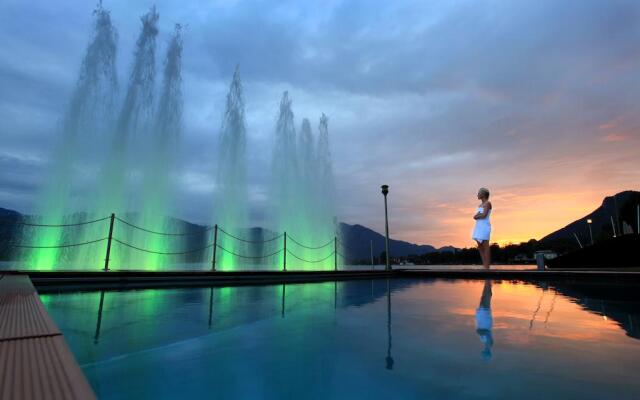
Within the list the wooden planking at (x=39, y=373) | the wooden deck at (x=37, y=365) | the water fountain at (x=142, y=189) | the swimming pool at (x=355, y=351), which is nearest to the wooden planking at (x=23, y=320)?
the wooden deck at (x=37, y=365)

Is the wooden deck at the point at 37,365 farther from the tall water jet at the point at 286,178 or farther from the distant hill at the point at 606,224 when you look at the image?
the distant hill at the point at 606,224

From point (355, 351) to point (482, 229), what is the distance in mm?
8797

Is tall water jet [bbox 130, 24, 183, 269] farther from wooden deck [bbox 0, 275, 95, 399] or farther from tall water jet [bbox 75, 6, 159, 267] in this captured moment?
wooden deck [bbox 0, 275, 95, 399]

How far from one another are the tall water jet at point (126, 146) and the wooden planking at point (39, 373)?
11.0 meters

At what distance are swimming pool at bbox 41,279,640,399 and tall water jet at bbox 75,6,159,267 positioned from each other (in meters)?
7.47

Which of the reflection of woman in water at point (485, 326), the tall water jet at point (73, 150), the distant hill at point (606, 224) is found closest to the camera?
the reflection of woman in water at point (485, 326)

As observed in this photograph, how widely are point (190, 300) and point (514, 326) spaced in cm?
444

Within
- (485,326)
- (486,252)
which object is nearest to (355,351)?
(485,326)

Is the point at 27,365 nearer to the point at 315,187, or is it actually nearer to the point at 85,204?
the point at 85,204

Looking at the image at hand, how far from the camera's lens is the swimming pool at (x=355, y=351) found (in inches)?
72.7

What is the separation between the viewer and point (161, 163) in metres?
12.4

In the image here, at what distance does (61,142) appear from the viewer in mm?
11422

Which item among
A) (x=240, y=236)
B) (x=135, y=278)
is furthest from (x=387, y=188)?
(x=135, y=278)

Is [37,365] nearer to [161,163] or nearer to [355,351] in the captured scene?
[355,351]
